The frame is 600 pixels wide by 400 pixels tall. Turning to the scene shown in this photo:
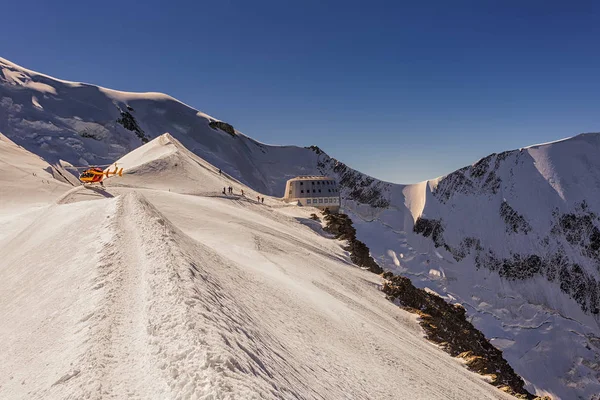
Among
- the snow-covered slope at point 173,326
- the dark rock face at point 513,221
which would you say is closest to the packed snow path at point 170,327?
the snow-covered slope at point 173,326

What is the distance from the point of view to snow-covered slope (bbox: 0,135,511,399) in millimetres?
4543

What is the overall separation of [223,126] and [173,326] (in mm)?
101548

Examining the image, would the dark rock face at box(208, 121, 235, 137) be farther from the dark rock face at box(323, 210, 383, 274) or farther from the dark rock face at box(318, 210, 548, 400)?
the dark rock face at box(318, 210, 548, 400)

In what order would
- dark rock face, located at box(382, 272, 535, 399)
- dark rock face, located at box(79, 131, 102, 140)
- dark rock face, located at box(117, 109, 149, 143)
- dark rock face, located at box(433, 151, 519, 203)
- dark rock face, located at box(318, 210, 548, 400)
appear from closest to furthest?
dark rock face, located at box(382, 272, 535, 399) → dark rock face, located at box(318, 210, 548, 400) → dark rock face, located at box(79, 131, 102, 140) → dark rock face, located at box(117, 109, 149, 143) → dark rock face, located at box(433, 151, 519, 203)

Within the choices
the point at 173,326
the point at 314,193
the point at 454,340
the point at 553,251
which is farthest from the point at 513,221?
the point at 173,326

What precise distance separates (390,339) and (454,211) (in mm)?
105519

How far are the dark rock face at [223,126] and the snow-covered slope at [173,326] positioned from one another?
284 feet

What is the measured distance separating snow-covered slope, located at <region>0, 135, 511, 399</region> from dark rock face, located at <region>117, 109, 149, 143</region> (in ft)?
224

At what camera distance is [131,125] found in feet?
262

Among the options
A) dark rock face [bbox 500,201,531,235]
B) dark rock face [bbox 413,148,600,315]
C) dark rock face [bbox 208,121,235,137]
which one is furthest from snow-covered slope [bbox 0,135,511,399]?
dark rock face [bbox 500,201,531,235]

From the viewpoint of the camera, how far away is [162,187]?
32.1 metres

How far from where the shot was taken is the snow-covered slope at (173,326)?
4543 millimetres

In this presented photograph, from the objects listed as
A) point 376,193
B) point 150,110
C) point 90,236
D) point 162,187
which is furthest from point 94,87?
point 90,236

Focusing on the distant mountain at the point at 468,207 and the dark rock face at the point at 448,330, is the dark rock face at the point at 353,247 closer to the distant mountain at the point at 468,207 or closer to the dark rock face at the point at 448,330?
the dark rock face at the point at 448,330
